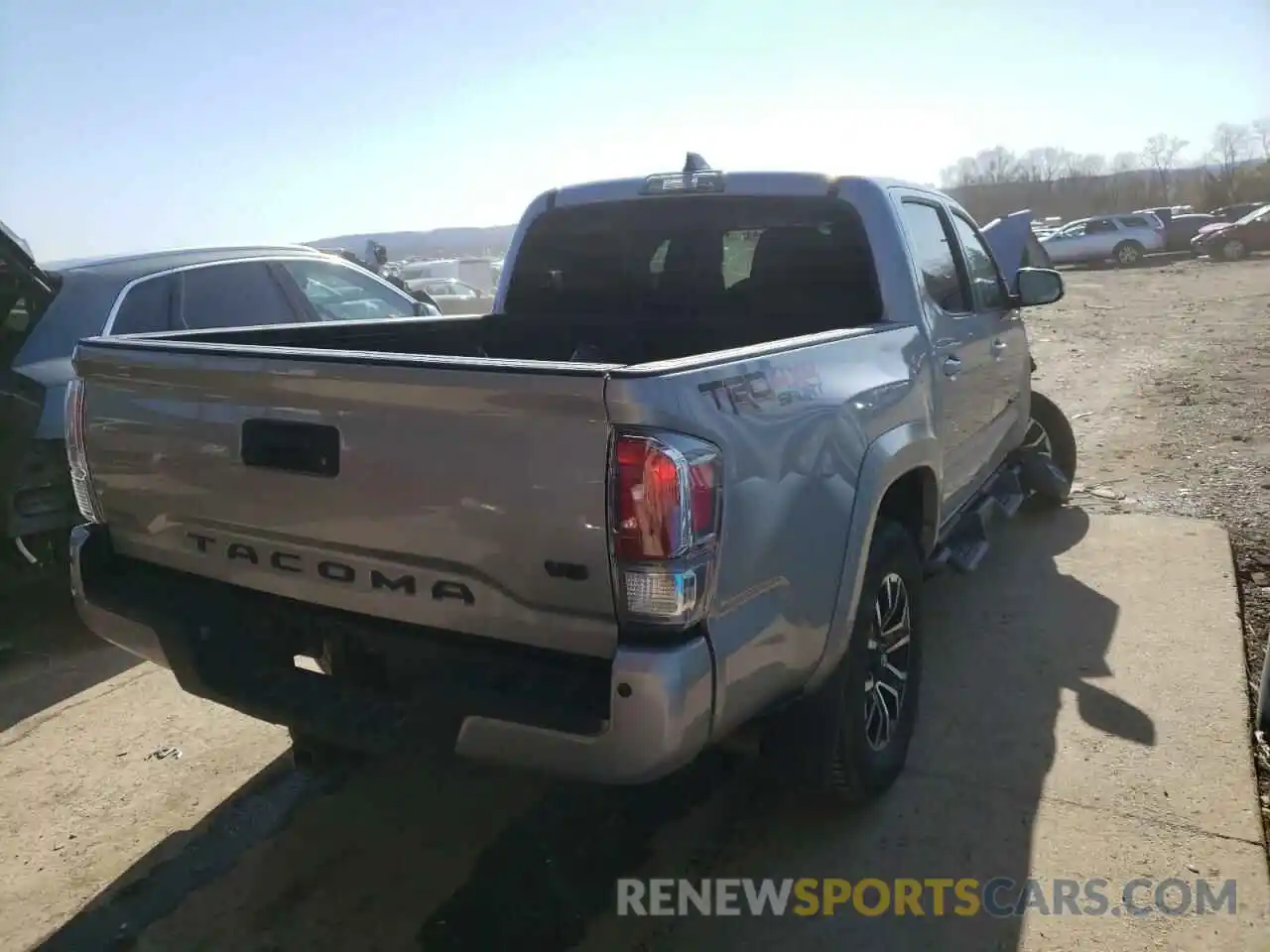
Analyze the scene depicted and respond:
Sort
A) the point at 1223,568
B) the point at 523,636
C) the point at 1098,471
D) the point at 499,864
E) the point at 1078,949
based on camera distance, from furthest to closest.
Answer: the point at 1098,471 < the point at 1223,568 < the point at 499,864 < the point at 1078,949 < the point at 523,636

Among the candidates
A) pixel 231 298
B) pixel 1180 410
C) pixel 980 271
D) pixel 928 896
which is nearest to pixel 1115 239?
pixel 1180 410

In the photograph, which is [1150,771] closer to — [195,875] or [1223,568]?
[1223,568]

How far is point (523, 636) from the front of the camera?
2297mm

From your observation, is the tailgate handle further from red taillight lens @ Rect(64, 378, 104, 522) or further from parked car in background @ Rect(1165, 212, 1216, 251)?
parked car in background @ Rect(1165, 212, 1216, 251)

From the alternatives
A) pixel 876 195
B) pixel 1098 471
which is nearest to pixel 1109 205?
pixel 1098 471

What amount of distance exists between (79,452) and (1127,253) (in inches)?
1367

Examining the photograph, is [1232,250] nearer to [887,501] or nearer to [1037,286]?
[1037,286]

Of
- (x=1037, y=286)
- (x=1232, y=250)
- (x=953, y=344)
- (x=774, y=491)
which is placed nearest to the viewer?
(x=774, y=491)

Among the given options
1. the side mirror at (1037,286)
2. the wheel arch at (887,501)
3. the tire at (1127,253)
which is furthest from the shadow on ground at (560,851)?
the tire at (1127,253)

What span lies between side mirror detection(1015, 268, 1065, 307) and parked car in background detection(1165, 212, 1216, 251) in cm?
3336

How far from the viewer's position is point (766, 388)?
2414 millimetres

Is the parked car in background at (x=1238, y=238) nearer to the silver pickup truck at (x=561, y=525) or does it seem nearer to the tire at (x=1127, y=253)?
the tire at (x=1127, y=253)

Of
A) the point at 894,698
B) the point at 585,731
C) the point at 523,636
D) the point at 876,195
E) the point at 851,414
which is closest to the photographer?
the point at 585,731

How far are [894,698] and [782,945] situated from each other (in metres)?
0.97
